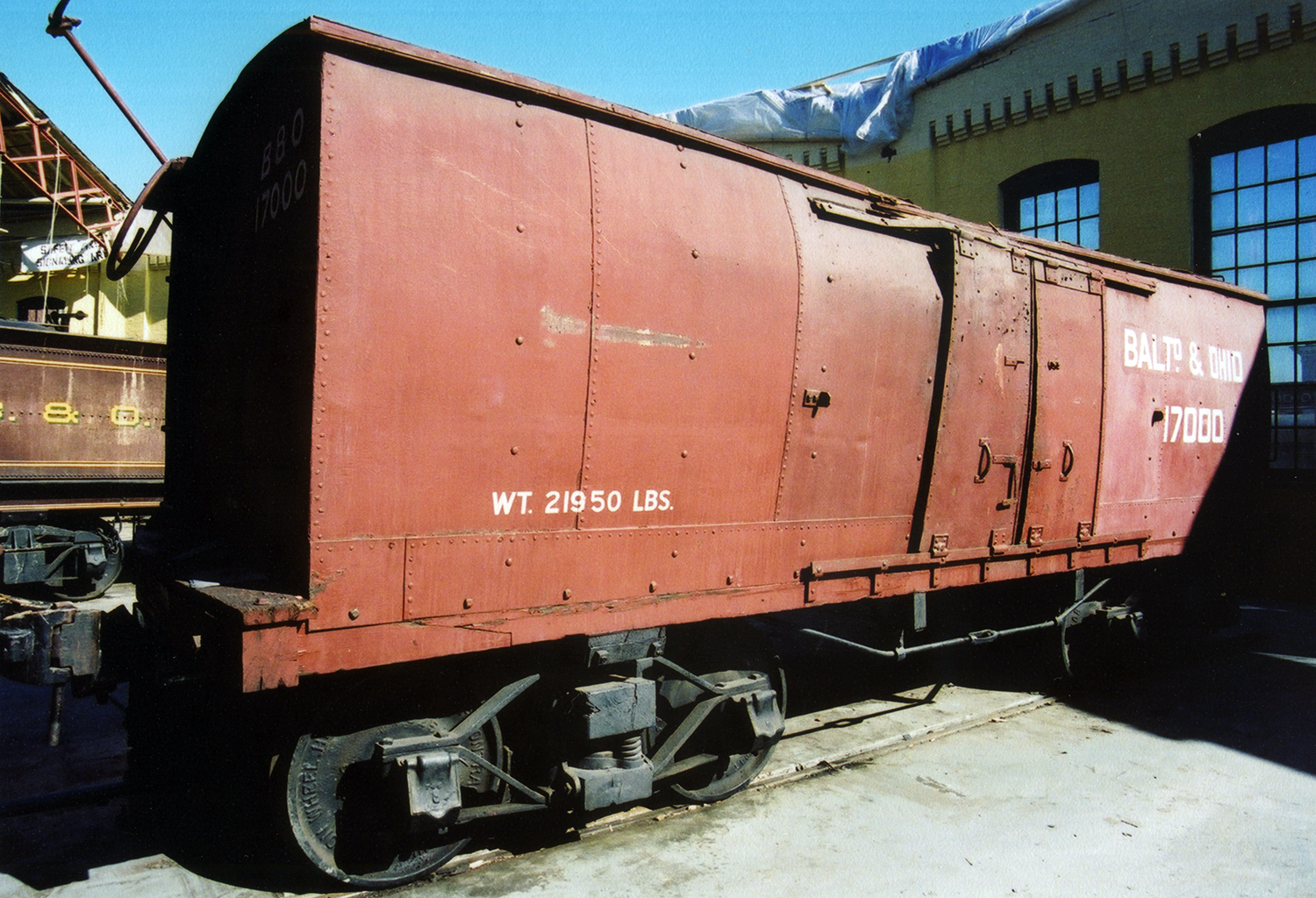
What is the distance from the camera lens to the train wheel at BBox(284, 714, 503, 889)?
11.4 ft

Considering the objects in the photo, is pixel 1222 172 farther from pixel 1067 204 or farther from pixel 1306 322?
pixel 1306 322

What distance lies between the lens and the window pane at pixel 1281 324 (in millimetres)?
11352

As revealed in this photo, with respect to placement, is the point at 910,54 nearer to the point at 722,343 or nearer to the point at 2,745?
the point at 722,343

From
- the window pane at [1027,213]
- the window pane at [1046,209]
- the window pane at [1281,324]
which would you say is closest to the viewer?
the window pane at [1281,324]

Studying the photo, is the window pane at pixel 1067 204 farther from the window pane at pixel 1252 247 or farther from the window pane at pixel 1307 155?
the window pane at pixel 1307 155

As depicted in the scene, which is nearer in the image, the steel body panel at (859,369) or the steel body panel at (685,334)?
the steel body panel at (685,334)

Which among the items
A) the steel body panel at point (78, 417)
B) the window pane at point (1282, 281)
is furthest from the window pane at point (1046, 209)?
the steel body panel at point (78, 417)

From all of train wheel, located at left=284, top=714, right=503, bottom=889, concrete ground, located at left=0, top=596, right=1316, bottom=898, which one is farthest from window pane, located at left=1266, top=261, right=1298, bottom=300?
train wheel, located at left=284, top=714, right=503, bottom=889

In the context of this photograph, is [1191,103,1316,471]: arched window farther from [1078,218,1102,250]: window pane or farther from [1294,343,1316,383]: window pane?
[1078,218,1102,250]: window pane

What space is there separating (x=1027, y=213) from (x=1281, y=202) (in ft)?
12.1

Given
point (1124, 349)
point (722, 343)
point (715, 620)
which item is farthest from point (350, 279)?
point (1124, 349)

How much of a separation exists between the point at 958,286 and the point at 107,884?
17.7 ft

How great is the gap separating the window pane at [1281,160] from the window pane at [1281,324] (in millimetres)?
1722

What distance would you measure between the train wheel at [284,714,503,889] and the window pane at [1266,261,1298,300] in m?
12.4
